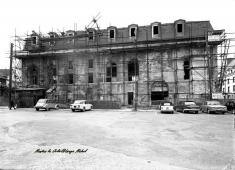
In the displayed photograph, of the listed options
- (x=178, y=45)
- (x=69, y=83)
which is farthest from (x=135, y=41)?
(x=69, y=83)

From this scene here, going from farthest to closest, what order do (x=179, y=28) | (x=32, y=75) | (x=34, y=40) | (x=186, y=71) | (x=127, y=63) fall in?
(x=34, y=40)
(x=32, y=75)
(x=127, y=63)
(x=179, y=28)
(x=186, y=71)

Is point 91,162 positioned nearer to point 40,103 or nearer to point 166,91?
point 40,103

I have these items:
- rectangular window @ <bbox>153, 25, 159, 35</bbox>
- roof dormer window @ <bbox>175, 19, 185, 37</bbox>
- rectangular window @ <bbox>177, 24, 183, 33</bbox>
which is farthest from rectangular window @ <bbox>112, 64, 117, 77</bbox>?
rectangular window @ <bbox>177, 24, 183, 33</bbox>

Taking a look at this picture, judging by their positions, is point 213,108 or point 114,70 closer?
point 213,108

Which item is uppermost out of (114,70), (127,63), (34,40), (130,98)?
(34,40)

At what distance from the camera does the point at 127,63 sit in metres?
26.9

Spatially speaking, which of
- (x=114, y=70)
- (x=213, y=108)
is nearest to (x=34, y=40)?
(x=114, y=70)

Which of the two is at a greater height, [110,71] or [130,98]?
[110,71]

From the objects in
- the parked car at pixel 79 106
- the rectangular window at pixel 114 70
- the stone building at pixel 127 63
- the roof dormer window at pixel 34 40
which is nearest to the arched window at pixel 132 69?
the stone building at pixel 127 63

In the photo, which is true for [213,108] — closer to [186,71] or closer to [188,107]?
[188,107]

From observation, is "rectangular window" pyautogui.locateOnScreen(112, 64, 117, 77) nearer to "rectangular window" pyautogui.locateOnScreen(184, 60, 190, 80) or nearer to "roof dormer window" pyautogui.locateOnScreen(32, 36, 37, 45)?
"rectangular window" pyautogui.locateOnScreen(184, 60, 190, 80)

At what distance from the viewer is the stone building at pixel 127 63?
2406 centimetres

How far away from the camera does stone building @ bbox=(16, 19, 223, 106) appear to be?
78.9ft

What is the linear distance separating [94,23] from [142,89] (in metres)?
13.8
